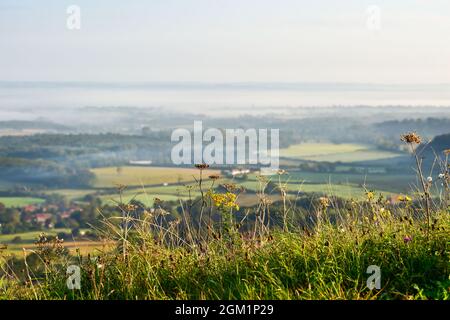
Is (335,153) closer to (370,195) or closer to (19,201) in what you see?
(19,201)

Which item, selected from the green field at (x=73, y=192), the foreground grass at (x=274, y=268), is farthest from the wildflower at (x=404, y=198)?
the green field at (x=73, y=192)

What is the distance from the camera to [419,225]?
7.02 metres

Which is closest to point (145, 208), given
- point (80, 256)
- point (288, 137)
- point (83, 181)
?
point (80, 256)

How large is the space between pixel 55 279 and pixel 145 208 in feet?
4.78

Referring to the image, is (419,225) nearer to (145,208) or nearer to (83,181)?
(145,208)

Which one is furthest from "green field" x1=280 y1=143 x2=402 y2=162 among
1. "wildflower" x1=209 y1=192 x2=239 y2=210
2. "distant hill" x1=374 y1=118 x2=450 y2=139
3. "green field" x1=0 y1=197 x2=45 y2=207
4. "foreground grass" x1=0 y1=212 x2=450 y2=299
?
"foreground grass" x1=0 y1=212 x2=450 y2=299

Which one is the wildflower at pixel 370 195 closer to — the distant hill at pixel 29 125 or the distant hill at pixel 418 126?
the distant hill at pixel 418 126

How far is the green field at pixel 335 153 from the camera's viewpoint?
59.3m

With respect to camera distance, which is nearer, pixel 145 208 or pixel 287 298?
pixel 287 298

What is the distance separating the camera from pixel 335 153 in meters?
63.9

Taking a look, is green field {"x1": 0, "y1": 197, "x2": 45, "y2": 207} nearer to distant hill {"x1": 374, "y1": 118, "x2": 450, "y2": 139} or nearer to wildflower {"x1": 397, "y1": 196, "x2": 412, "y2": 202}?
distant hill {"x1": 374, "y1": 118, "x2": 450, "y2": 139}

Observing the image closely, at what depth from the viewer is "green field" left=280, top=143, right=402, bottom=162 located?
59.3 m

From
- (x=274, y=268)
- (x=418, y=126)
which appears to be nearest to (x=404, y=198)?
(x=274, y=268)
